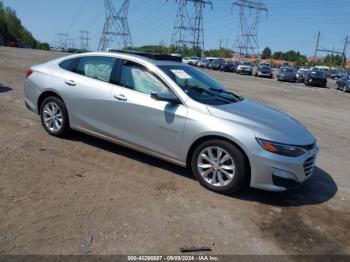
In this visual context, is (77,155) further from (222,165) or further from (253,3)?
(253,3)

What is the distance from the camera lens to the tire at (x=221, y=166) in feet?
15.8

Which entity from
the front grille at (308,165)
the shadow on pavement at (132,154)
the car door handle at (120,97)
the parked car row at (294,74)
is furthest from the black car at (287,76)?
the car door handle at (120,97)

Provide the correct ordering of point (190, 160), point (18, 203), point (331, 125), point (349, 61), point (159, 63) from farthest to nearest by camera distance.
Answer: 1. point (349, 61)
2. point (331, 125)
3. point (159, 63)
4. point (190, 160)
5. point (18, 203)

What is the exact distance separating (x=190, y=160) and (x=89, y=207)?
1573mm

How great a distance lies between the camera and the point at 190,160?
17.4 ft

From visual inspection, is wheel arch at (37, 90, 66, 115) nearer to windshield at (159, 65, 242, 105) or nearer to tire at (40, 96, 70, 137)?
tire at (40, 96, 70, 137)

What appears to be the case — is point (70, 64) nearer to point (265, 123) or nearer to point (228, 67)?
point (265, 123)

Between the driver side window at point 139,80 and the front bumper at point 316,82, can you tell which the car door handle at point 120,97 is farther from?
the front bumper at point 316,82

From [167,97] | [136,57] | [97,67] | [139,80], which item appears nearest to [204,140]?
[167,97]

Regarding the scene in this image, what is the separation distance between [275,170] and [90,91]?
2940 millimetres

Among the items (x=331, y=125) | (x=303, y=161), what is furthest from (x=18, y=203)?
(x=331, y=125)

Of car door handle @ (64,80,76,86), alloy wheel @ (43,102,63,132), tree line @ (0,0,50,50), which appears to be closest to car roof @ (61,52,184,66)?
car door handle @ (64,80,76,86)

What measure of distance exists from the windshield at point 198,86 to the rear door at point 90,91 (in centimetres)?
90

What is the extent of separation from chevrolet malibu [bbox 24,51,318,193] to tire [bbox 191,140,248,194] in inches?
0.5
